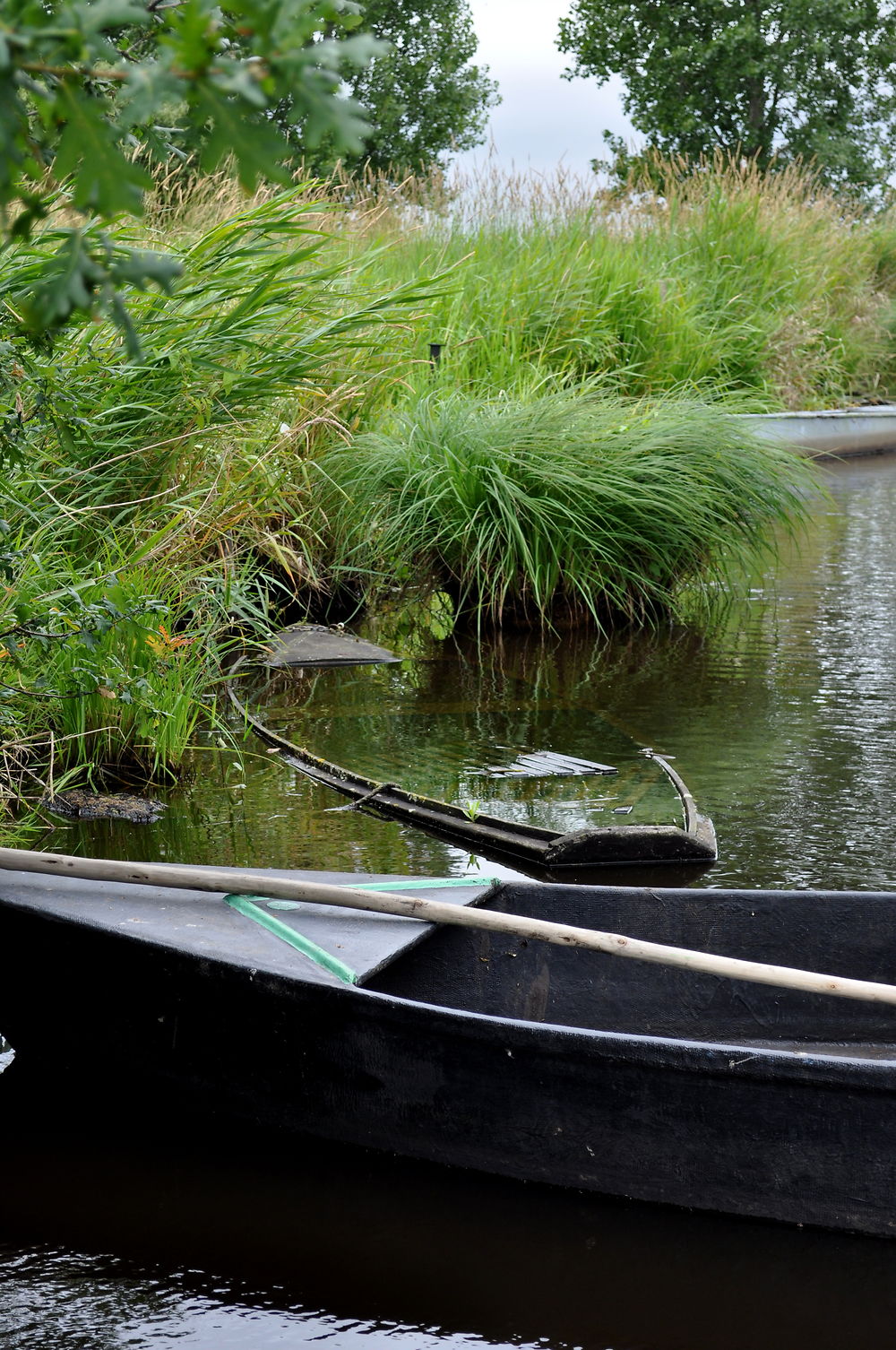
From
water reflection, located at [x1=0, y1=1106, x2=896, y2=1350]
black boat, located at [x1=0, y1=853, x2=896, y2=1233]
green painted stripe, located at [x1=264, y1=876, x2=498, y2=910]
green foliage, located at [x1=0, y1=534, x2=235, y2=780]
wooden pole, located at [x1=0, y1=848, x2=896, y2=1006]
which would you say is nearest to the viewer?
water reflection, located at [x1=0, y1=1106, x2=896, y2=1350]

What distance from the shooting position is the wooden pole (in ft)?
7.68

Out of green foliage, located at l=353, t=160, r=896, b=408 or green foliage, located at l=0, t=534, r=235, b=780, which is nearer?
green foliage, located at l=0, t=534, r=235, b=780

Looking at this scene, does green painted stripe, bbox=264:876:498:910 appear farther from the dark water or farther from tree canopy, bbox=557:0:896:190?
tree canopy, bbox=557:0:896:190

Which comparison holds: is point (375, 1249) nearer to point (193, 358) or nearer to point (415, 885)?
point (415, 885)

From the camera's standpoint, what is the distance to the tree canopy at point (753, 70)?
85.7 ft

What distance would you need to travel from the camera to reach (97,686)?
3.75 metres

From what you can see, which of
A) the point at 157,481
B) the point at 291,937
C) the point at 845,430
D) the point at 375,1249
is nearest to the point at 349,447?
the point at 157,481

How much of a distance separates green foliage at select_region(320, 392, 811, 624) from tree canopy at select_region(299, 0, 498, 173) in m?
23.7

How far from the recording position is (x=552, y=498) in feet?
19.5

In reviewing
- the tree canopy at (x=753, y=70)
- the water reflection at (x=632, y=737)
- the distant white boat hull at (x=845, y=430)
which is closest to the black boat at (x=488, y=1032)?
the water reflection at (x=632, y=737)

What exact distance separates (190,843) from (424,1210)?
1630 millimetres

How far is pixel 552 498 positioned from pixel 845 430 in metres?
7.02

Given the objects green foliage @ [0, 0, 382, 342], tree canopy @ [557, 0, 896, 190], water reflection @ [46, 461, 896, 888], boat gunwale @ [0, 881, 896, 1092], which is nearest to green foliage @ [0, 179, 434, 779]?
water reflection @ [46, 461, 896, 888]

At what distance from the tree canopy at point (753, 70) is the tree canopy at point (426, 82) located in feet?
7.33
